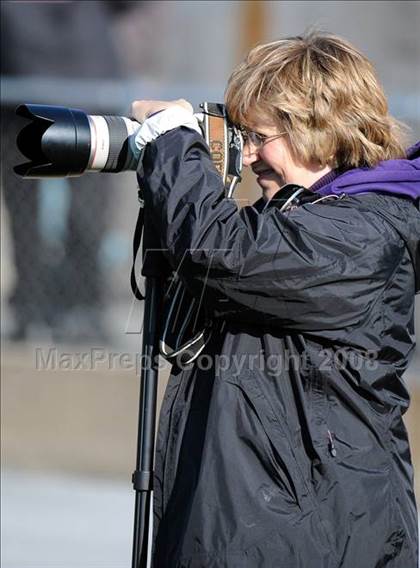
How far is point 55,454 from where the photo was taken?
4.91 meters

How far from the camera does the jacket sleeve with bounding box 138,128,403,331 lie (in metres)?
1.94

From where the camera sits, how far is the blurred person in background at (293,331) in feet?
6.44

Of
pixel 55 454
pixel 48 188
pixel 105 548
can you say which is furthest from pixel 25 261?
pixel 105 548

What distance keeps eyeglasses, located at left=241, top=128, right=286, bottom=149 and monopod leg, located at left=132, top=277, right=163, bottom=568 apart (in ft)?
1.13

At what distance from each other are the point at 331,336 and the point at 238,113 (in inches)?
19.9

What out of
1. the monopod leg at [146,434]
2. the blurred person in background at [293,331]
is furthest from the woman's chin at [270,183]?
the monopod leg at [146,434]

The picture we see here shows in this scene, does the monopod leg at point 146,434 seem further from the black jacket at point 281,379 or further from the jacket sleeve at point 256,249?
the jacket sleeve at point 256,249

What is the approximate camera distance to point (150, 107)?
211cm

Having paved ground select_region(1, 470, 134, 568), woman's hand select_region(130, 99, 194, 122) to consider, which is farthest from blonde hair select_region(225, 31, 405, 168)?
paved ground select_region(1, 470, 134, 568)

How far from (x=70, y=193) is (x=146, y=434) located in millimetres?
3020

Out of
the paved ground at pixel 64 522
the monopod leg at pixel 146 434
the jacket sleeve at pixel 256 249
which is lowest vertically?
the paved ground at pixel 64 522

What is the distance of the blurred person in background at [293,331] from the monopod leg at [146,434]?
0.03m

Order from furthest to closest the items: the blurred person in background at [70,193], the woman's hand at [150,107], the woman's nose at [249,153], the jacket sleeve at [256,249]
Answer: the blurred person in background at [70,193] < the woman's nose at [249,153] < the woman's hand at [150,107] < the jacket sleeve at [256,249]

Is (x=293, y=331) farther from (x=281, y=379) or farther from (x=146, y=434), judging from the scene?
(x=146, y=434)
